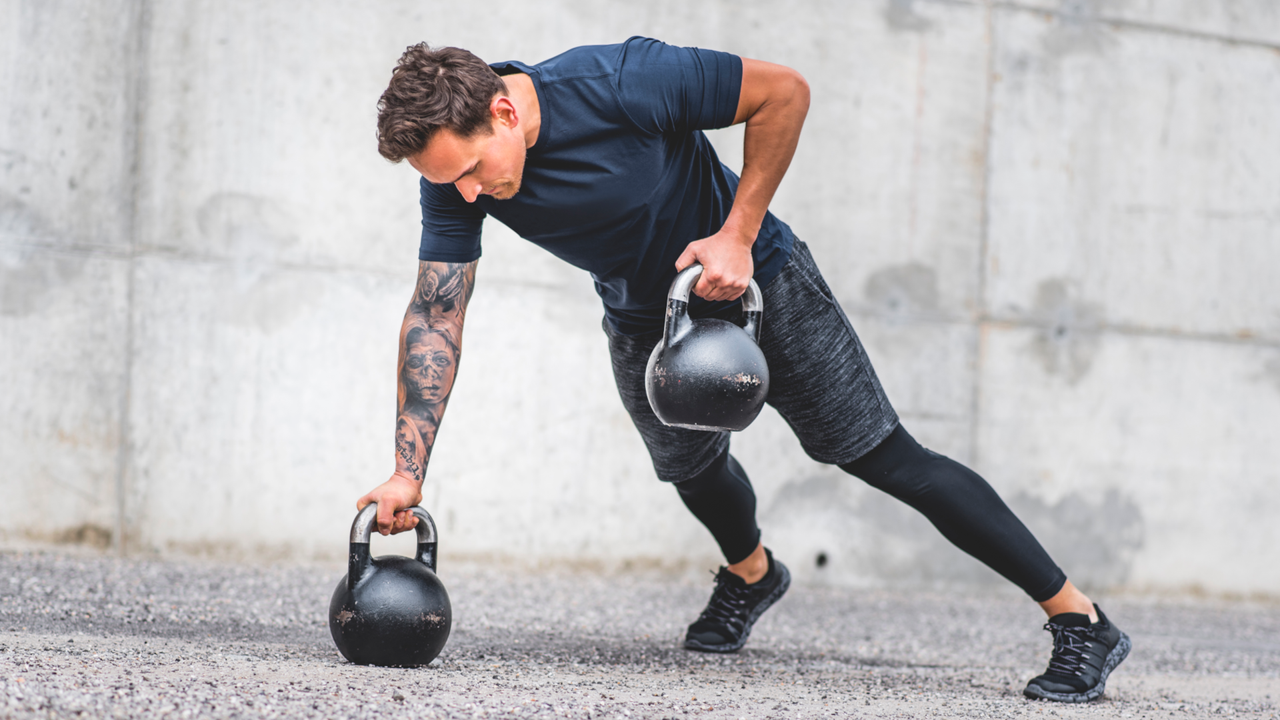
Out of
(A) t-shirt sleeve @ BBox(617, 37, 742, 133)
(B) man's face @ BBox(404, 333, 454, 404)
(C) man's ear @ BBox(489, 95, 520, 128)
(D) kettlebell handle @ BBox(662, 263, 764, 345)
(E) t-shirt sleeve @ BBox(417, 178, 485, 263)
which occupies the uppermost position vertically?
(A) t-shirt sleeve @ BBox(617, 37, 742, 133)

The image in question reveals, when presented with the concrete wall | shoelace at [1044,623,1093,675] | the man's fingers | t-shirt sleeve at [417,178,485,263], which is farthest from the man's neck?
the concrete wall

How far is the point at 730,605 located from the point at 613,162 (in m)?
1.38

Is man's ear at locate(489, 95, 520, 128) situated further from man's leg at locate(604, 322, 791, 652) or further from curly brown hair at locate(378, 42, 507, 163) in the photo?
man's leg at locate(604, 322, 791, 652)

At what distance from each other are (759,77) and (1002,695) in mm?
1541

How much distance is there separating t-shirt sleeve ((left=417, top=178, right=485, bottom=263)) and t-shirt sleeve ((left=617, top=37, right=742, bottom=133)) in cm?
45

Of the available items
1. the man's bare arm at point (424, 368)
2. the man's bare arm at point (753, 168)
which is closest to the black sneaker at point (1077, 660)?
the man's bare arm at point (753, 168)

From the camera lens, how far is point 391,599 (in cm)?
208

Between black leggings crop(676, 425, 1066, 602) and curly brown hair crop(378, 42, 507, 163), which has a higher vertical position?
curly brown hair crop(378, 42, 507, 163)

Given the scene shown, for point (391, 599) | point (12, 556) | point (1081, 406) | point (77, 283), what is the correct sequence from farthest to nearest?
point (1081, 406) → point (77, 283) → point (12, 556) → point (391, 599)

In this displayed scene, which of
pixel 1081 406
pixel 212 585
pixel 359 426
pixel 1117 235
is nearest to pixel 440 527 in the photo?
pixel 359 426

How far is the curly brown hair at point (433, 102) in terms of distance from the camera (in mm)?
1921

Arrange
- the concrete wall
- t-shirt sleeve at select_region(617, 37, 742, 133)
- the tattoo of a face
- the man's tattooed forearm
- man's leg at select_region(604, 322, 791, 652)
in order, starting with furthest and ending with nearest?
the concrete wall → man's leg at select_region(604, 322, 791, 652) → the man's tattooed forearm → the tattoo of a face → t-shirt sleeve at select_region(617, 37, 742, 133)

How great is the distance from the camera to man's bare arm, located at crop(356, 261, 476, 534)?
2.18m

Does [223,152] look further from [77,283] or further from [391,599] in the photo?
[391,599]
